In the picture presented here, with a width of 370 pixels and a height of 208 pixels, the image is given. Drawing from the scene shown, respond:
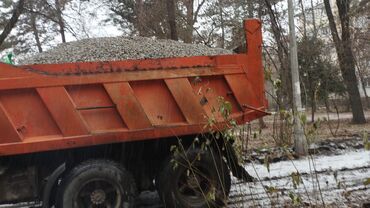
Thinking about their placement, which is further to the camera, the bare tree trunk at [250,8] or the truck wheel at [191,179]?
the bare tree trunk at [250,8]

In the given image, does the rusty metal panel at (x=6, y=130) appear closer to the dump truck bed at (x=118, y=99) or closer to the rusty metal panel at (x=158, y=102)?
the dump truck bed at (x=118, y=99)

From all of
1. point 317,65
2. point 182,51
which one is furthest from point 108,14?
point 182,51

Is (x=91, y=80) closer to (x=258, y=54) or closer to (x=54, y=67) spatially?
(x=54, y=67)

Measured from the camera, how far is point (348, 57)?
20.8 m

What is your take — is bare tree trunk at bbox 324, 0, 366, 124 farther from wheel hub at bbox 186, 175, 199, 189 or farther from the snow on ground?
wheel hub at bbox 186, 175, 199, 189

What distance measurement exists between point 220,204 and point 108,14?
2068 centimetres

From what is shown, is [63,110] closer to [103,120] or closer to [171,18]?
[103,120]

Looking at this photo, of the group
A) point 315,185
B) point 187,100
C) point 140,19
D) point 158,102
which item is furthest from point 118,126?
point 140,19

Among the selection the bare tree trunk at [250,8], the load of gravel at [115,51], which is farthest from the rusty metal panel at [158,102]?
the bare tree trunk at [250,8]

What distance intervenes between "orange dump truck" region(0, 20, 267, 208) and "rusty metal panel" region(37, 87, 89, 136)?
11mm

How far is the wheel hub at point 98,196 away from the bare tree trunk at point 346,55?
1683 centimetres

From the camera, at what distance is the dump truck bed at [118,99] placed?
17.3 ft

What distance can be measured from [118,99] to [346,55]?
55.9 ft

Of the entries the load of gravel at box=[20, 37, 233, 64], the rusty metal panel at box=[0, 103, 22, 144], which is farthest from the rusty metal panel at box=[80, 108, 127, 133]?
the rusty metal panel at box=[0, 103, 22, 144]
